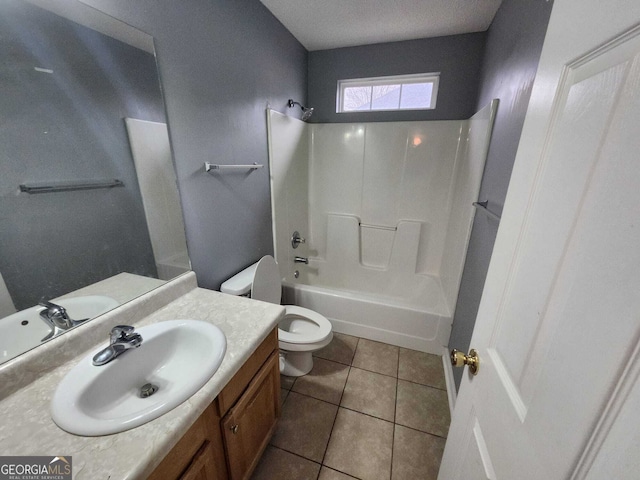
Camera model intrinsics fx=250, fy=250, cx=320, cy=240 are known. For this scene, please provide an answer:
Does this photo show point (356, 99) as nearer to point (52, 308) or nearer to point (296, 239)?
point (296, 239)

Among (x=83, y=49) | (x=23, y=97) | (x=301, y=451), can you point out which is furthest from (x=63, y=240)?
(x=301, y=451)

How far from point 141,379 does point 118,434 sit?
331 mm

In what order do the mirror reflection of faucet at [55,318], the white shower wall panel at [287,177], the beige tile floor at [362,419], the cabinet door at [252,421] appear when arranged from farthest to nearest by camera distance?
1. the white shower wall panel at [287,177]
2. the beige tile floor at [362,419]
3. the cabinet door at [252,421]
4. the mirror reflection of faucet at [55,318]

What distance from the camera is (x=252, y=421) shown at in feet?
3.45

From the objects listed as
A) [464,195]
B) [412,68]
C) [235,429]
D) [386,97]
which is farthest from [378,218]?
[235,429]

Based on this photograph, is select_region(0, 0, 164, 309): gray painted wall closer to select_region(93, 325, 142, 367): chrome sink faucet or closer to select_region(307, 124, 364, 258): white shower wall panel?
select_region(93, 325, 142, 367): chrome sink faucet

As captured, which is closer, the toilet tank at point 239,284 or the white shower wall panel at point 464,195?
the toilet tank at point 239,284

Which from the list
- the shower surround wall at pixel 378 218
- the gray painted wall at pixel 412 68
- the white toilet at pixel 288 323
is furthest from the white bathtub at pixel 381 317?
the gray painted wall at pixel 412 68

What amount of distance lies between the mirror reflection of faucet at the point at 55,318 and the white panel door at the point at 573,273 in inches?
49.9

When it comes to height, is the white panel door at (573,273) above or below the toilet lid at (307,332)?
above

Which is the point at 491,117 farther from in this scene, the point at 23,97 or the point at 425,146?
the point at 23,97

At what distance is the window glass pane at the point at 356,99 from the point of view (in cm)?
239

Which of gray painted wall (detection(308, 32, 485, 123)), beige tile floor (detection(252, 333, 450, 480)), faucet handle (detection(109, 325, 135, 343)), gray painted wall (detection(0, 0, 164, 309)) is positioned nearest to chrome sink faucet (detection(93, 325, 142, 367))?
faucet handle (detection(109, 325, 135, 343))

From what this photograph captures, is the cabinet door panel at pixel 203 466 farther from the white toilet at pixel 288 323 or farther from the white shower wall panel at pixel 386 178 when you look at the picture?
the white shower wall panel at pixel 386 178
